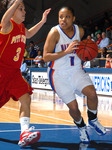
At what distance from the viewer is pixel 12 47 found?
13.6ft

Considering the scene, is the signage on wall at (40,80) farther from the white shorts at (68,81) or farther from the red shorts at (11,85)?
the red shorts at (11,85)

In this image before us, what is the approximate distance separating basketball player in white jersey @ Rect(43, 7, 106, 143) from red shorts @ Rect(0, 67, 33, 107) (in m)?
0.43

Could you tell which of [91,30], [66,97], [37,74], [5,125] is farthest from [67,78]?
[91,30]

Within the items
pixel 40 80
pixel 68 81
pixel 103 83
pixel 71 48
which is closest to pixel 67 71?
pixel 68 81

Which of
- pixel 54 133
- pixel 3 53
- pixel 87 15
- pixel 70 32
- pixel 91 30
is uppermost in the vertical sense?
pixel 87 15

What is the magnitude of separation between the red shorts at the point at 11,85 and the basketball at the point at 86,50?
0.84 metres

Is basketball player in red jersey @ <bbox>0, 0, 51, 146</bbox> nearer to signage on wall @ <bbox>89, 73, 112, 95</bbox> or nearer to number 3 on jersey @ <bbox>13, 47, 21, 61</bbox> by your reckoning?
number 3 on jersey @ <bbox>13, 47, 21, 61</bbox>

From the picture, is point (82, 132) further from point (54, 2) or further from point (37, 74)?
point (54, 2)

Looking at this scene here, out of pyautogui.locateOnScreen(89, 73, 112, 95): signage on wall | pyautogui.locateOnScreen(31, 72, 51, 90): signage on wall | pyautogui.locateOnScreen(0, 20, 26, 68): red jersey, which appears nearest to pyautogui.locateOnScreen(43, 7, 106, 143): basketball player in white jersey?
pyautogui.locateOnScreen(0, 20, 26, 68): red jersey

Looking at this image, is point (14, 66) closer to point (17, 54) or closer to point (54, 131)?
point (17, 54)

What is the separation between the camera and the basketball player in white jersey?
4.31m

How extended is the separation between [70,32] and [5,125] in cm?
215

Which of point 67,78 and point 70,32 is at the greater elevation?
point 70,32

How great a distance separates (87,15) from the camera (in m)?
21.9
